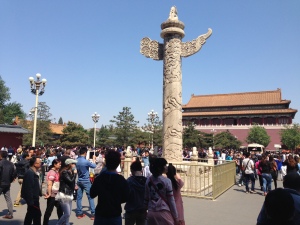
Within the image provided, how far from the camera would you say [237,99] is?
50656 mm

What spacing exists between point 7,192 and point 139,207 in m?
3.79

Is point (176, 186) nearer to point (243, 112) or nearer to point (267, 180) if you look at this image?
point (267, 180)

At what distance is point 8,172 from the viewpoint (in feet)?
19.8

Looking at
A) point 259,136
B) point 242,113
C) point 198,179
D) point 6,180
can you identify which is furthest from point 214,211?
point 242,113

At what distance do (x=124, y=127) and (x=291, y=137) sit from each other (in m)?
26.4

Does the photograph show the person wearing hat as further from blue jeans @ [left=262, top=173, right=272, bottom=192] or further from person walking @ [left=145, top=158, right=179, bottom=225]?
blue jeans @ [left=262, top=173, right=272, bottom=192]

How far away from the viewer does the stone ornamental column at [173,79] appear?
10352 mm

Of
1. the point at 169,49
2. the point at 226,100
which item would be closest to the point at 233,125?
the point at 226,100

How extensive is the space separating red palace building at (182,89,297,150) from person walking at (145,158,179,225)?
42.5 meters

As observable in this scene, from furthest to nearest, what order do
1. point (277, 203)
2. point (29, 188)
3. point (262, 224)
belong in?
point (29, 188) → point (262, 224) → point (277, 203)

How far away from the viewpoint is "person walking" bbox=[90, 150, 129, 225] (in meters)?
3.12

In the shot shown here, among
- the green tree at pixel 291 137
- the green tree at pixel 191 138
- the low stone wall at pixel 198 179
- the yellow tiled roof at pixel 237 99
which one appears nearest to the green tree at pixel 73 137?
the green tree at pixel 191 138

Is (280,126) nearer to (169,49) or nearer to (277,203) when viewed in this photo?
(169,49)

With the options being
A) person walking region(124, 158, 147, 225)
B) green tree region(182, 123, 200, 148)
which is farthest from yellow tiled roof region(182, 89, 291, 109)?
person walking region(124, 158, 147, 225)
